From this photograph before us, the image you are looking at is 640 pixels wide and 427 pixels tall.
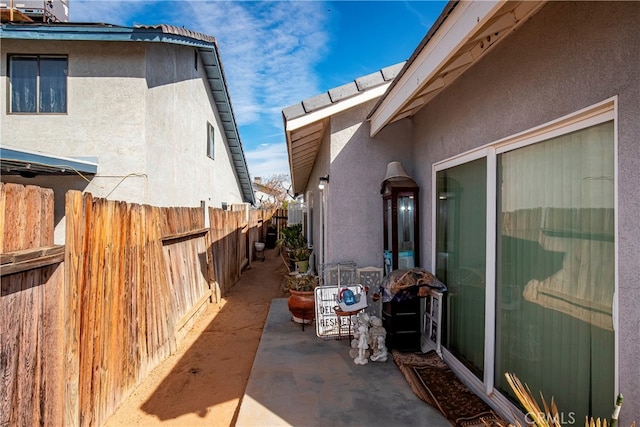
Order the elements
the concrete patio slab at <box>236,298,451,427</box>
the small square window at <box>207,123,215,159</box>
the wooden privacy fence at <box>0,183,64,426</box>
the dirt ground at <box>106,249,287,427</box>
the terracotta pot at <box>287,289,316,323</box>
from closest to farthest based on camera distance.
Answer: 1. the wooden privacy fence at <box>0,183,64,426</box>
2. the concrete patio slab at <box>236,298,451,427</box>
3. the dirt ground at <box>106,249,287,427</box>
4. the terracotta pot at <box>287,289,316,323</box>
5. the small square window at <box>207,123,215,159</box>

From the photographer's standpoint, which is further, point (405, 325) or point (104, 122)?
point (104, 122)

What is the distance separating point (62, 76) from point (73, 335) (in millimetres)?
6590

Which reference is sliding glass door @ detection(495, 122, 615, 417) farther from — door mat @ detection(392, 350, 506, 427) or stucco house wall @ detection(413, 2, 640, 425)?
door mat @ detection(392, 350, 506, 427)

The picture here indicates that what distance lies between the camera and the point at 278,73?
8180mm

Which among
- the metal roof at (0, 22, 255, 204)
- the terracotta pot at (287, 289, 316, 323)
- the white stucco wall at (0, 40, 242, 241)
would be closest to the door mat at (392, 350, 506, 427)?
the terracotta pot at (287, 289, 316, 323)

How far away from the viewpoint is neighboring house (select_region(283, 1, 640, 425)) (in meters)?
1.98

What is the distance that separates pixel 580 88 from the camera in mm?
2277

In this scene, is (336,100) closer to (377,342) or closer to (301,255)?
(377,342)

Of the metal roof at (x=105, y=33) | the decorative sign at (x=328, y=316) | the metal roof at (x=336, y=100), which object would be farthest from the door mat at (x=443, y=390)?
the metal roof at (x=105, y=33)

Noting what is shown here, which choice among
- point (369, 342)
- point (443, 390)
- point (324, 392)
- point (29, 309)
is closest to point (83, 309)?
point (29, 309)

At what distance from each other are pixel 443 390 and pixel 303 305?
2.59 m

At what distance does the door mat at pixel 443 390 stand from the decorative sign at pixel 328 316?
0.99m

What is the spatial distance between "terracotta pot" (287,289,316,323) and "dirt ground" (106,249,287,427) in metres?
0.73

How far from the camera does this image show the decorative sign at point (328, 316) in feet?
17.3
